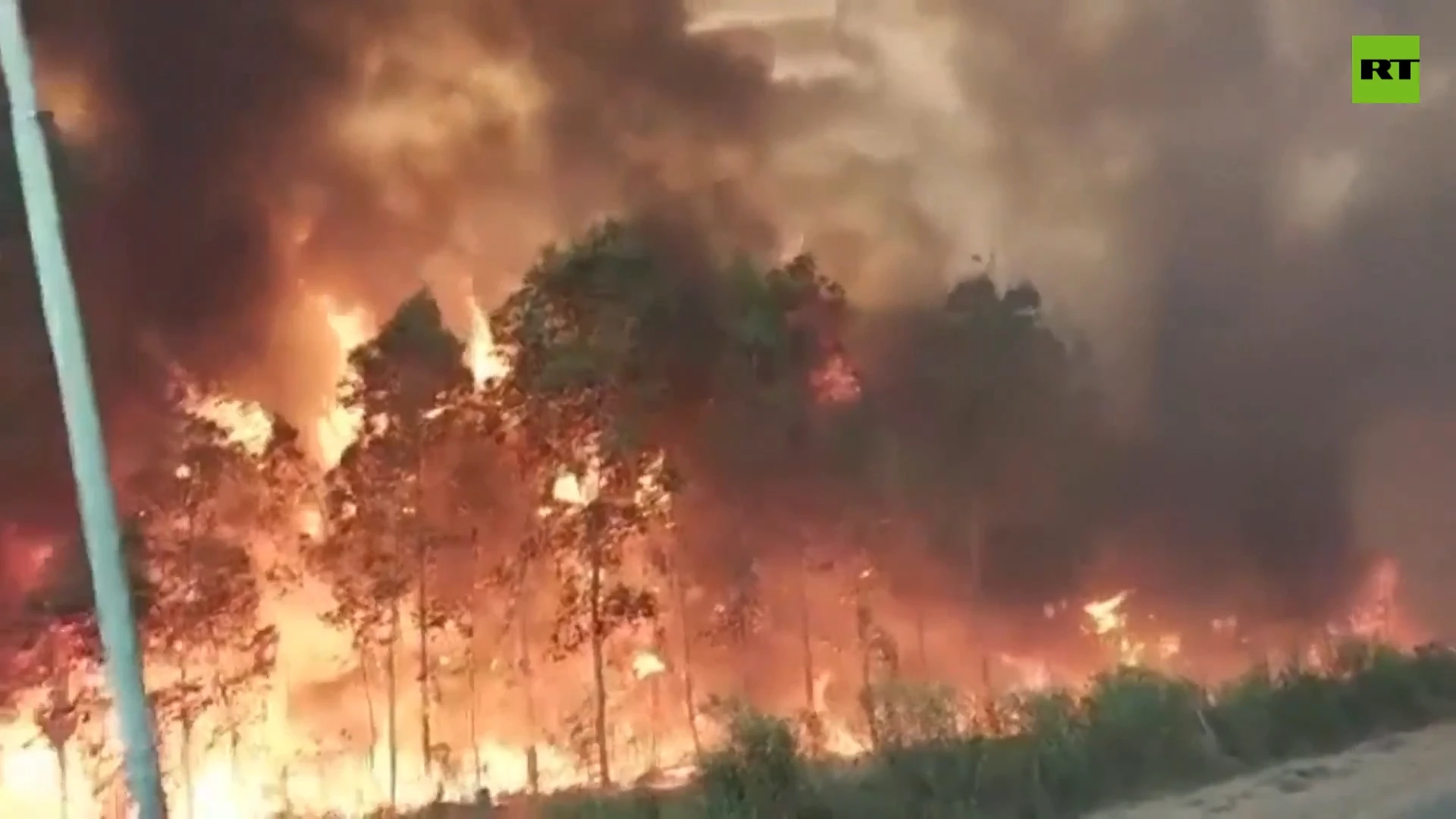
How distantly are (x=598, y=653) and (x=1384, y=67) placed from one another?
641 centimetres

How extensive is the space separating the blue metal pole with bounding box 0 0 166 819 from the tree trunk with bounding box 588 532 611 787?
4.04 meters

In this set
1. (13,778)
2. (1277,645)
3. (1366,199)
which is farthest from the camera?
(1366,199)

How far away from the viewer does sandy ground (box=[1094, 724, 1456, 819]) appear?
6.98 metres

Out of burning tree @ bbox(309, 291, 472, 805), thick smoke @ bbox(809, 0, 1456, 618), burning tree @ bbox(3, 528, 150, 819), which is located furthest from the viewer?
thick smoke @ bbox(809, 0, 1456, 618)

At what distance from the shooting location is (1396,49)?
10422 millimetres

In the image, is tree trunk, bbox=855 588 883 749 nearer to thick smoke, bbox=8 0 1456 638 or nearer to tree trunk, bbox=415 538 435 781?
thick smoke, bbox=8 0 1456 638

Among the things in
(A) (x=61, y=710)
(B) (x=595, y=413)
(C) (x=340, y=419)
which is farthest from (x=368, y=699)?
(B) (x=595, y=413)

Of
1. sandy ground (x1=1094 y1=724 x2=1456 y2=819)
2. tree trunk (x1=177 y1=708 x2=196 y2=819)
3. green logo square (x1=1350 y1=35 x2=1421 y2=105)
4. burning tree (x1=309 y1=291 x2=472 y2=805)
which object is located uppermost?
green logo square (x1=1350 y1=35 x2=1421 y2=105)

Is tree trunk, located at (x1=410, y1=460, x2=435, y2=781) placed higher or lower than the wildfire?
lower

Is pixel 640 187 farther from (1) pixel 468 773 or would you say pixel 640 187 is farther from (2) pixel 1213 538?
(2) pixel 1213 538

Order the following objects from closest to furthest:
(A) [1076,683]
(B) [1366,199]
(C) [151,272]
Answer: (C) [151,272] → (A) [1076,683] → (B) [1366,199]

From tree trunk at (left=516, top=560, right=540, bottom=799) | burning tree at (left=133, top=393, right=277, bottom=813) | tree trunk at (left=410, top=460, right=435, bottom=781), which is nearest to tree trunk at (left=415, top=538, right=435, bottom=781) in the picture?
tree trunk at (left=410, top=460, right=435, bottom=781)

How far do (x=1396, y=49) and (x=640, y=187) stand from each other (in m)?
5.17

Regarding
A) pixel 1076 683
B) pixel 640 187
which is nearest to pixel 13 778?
pixel 640 187
